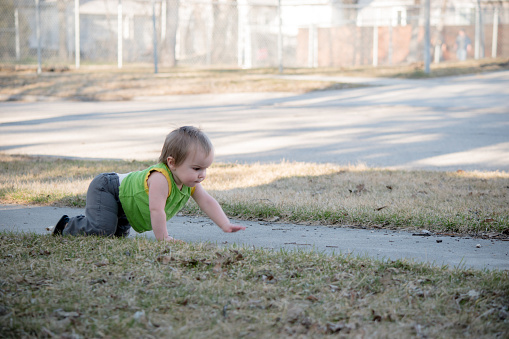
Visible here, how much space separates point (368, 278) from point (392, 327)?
552 mm

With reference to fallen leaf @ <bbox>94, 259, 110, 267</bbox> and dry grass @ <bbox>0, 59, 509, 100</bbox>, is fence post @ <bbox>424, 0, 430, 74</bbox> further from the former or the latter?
fallen leaf @ <bbox>94, 259, 110, 267</bbox>

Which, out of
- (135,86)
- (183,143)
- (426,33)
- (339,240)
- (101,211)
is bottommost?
(339,240)

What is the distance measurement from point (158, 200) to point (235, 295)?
1.17 metres

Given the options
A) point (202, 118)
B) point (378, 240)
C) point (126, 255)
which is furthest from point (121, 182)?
point (202, 118)

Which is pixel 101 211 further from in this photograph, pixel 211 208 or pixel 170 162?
pixel 211 208

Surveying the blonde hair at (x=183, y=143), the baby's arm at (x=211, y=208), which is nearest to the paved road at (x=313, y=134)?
the baby's arm at (x=211, y=208)

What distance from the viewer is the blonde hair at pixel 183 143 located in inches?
146

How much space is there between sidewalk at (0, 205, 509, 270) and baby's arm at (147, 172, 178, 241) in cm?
40

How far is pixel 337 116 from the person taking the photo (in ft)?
39.7

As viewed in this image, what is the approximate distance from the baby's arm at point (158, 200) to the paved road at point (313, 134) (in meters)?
0.50

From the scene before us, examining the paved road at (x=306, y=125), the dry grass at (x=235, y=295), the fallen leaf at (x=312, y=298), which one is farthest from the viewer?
the paved road at (x=306, y=125)

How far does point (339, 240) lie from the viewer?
407cm

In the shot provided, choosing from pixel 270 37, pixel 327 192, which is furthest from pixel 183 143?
pixel 270 37

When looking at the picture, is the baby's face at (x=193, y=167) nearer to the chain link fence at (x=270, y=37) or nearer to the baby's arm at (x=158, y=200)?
the baby's arm at (x=158, y=200)
